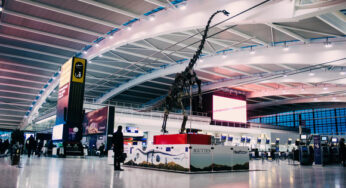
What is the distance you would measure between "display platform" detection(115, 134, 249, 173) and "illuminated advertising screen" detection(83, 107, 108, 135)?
35.2 feet

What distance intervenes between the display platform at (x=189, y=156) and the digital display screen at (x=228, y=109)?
22360mm

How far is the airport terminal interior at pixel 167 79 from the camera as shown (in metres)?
7.52

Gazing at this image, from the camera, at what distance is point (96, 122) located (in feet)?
67.6

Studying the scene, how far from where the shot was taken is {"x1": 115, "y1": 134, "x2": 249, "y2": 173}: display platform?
7461 mm

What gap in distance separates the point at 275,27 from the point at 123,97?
83.5ft

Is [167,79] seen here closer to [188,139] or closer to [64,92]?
[64,92]

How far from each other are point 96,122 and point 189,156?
1458 centimetres

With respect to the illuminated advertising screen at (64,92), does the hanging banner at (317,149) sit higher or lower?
lower

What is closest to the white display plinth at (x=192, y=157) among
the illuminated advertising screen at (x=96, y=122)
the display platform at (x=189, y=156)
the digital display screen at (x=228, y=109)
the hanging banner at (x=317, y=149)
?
the display platform at (x=189, y=156)

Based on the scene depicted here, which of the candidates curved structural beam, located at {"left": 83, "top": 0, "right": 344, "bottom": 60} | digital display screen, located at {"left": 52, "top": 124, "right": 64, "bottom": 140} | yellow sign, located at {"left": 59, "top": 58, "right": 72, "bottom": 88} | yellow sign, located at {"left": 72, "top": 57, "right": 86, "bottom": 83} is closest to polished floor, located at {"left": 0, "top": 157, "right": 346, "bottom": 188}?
curved structural beam, located at {"left": 83, "top": 0, "right": 344, "bottom": 60}

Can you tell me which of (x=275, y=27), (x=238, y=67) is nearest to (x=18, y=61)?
(x=238, y=67)

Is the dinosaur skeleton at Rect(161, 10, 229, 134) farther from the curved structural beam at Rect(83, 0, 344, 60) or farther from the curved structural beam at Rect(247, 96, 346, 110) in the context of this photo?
the curved structural beam at Rect(247, 96, 346, 110)

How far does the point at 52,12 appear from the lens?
596 inches

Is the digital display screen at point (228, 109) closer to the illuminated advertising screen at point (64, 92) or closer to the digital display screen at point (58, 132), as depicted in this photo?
the illuminated advertising screen at point (64, 92)
